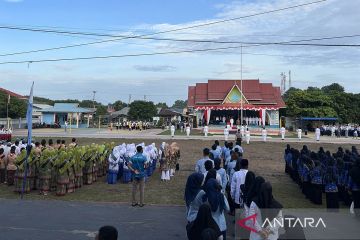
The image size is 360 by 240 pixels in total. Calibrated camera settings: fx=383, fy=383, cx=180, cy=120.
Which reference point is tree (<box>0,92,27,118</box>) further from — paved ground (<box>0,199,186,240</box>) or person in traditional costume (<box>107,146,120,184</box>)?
paved ground (<box>0,199,186,240</box>)

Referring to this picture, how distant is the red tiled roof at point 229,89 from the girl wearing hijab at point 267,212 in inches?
1578

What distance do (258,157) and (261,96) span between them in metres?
24.4

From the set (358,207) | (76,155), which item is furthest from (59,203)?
(358,207)

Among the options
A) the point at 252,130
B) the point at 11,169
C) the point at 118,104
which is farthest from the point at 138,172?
the point at 118,104

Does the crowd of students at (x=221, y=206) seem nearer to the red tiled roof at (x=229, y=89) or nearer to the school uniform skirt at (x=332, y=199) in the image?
the school uniform skirt at (x=332, y=199)

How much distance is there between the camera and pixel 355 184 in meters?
9.53

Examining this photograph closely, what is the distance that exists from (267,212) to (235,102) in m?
40.5

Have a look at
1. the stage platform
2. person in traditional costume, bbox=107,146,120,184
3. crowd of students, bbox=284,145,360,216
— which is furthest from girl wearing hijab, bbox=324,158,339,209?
the stage platform

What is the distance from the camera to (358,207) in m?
9.62

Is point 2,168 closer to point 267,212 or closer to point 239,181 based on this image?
point 239,181

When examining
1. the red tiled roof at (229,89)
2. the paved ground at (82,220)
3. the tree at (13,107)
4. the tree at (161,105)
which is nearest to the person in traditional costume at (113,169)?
the paved ground at (82,220)

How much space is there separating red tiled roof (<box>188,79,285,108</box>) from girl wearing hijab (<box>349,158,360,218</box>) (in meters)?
35.3

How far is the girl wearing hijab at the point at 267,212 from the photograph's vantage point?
16.6 feet

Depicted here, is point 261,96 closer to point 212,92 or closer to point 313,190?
point 212,92
